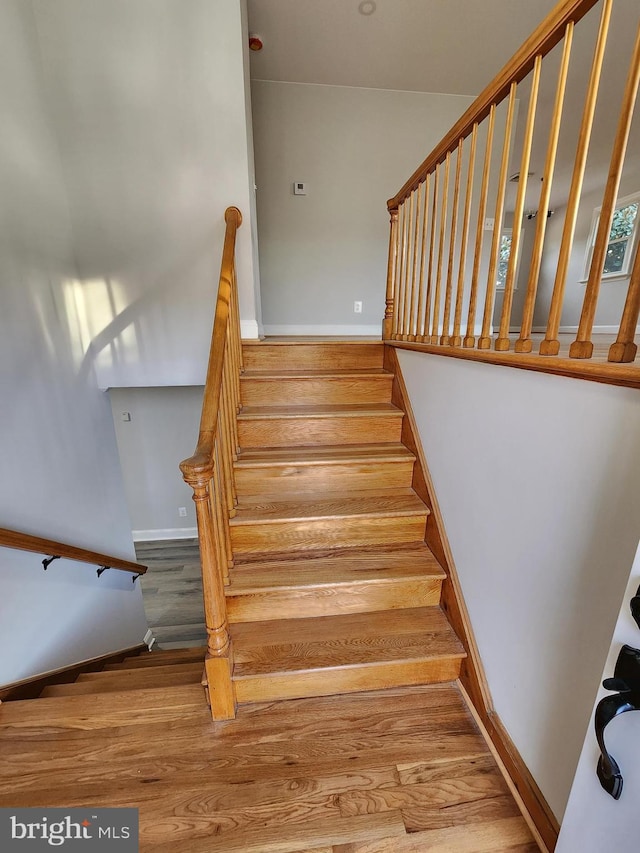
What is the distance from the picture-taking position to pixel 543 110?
3.80 m

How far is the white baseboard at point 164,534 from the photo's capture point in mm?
4594

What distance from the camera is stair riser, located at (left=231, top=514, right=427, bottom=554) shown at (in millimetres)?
1649

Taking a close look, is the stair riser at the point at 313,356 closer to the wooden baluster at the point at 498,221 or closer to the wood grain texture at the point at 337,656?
the wooden baluster at the point at 498,221

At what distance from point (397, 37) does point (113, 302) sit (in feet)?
10.2

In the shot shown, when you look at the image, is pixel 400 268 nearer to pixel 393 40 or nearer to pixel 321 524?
pixel 321 524

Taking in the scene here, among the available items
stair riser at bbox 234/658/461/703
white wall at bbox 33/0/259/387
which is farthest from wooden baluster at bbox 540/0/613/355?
white wall at bbox 33/0/259/387

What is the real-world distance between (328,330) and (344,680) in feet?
11.0

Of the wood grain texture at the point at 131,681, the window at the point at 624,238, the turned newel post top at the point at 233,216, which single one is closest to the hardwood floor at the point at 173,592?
the wood grain texture at the point at 131,681

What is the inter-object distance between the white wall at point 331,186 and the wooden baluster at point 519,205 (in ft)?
9.42

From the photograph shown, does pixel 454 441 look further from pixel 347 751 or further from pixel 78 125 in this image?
pixel 78 125

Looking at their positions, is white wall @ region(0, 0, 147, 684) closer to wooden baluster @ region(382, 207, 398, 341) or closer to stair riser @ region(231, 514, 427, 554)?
stair riser @ region(231, 514, 427, 554)

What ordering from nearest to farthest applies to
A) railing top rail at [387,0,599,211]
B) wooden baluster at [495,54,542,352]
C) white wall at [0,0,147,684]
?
railing top rail at [387,0,599,211] → wooden baluster at [495,54,542,352] → white wall at [0,0,147,684]

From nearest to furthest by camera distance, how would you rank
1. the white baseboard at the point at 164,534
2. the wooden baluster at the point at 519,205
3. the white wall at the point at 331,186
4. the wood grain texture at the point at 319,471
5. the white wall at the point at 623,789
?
the white wall at the point at 623,789
the wooden baluster at the point at 519,205
the wood grain texture at the point at 319,471
the white wall at the point at 331,186
the white baseboard at the point at 164,534

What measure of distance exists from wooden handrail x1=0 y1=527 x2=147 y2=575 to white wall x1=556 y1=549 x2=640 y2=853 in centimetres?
194
